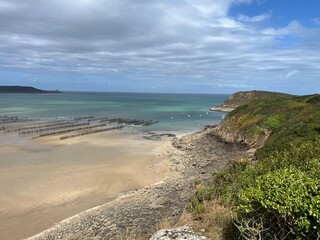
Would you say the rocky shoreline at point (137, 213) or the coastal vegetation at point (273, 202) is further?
the rocky shoreline at point (137, 213)

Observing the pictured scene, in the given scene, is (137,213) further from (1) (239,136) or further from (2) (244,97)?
(2) (244,97)

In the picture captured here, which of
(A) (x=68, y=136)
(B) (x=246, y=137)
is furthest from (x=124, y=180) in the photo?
(A) (x=68, y=136)

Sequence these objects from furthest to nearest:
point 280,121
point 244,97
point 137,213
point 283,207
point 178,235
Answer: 1. point 244,97
2. point 280,121
3. point 137,213
4. point 178,235
5. point 283,207

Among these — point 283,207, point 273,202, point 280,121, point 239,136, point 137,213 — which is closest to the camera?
point 283,207

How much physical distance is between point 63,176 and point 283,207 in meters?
20.6

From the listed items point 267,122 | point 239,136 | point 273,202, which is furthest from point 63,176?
point 267,122

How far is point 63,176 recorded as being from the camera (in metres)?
24.5

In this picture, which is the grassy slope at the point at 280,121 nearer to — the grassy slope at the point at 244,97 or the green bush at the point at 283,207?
the green bush at the point at 283,207

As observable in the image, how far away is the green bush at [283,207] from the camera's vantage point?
22.1 ft

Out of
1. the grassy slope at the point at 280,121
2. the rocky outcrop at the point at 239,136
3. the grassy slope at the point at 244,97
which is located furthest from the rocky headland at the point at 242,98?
the rocky outcrop at the point at 239,136

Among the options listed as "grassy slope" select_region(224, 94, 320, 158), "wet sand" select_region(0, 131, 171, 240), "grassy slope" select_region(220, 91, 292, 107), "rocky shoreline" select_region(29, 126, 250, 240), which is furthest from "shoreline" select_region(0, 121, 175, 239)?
"grassy slope" select_region(220, 91, 292, 107)

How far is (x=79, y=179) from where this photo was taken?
933 inches

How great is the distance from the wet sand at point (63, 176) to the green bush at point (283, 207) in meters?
11.8

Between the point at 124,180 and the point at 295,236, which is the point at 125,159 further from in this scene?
the point at 295,236
